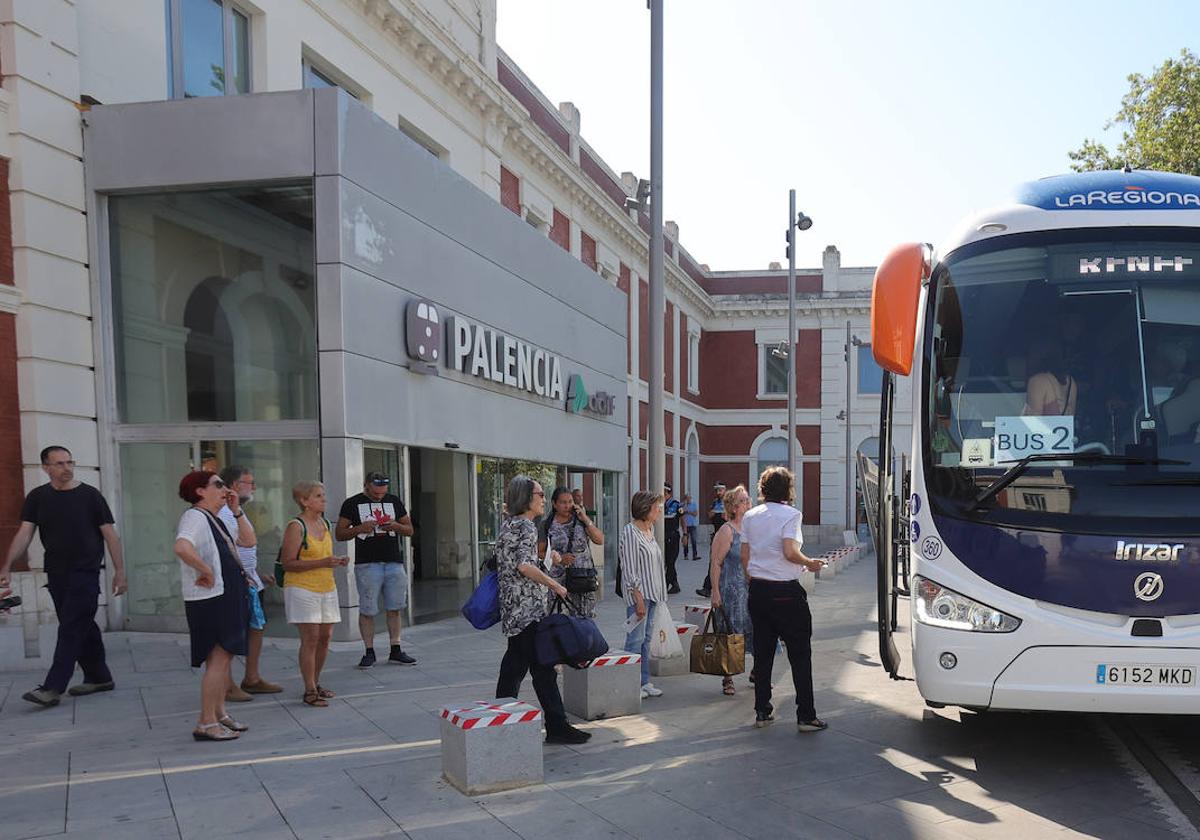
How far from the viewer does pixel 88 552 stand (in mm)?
7270

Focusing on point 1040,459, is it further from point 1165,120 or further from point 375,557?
point 1165,120

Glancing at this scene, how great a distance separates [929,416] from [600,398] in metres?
12.7

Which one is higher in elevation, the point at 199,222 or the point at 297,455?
the point at 199,222

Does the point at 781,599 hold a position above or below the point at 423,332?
below

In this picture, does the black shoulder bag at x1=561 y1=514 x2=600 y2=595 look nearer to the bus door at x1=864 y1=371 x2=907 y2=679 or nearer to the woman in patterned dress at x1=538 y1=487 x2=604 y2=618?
the woman in patterned dress at x1=538 y1=487 x2=604 y2=618

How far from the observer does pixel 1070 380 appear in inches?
221

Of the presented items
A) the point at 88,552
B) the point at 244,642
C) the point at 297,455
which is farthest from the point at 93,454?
the point at 244,642

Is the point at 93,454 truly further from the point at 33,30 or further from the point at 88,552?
the point at 33,30

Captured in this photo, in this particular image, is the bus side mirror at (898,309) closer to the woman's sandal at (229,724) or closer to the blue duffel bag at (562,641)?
the blue duffel bag at (562,641)

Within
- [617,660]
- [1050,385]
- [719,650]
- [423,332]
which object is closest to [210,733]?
[617,660]

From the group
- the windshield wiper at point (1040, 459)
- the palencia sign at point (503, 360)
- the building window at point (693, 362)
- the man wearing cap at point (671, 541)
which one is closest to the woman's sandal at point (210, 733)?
the windshield wiper at point (1040, 459)

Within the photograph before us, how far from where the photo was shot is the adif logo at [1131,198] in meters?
5.93

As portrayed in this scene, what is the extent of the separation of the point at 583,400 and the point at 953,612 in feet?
40.3

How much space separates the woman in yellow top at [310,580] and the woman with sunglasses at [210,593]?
0.79 m
